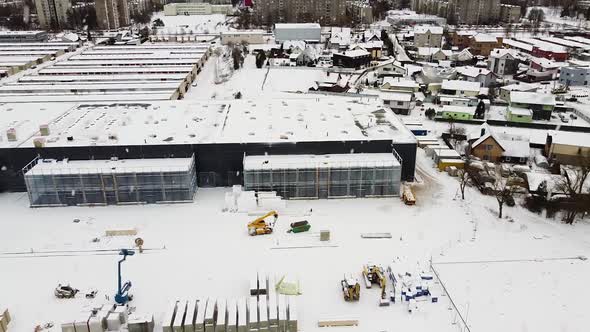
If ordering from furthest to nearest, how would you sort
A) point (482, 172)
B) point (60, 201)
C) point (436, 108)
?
point (436, 108)
point (482, 172)
point (60, 201)

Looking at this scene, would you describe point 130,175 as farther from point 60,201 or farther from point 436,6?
point 436,6

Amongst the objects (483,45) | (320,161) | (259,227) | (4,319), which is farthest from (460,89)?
(4,319)

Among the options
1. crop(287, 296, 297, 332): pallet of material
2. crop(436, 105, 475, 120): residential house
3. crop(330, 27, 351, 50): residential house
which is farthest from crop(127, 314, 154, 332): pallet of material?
crop(330, 27, 351, 50): residential house

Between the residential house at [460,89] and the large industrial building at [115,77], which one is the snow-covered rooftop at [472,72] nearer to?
the residential house at [460,89]

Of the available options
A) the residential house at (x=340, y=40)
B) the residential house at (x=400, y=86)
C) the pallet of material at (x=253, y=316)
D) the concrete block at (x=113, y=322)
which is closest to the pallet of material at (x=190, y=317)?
the pallet of material at (x=253, y=316)

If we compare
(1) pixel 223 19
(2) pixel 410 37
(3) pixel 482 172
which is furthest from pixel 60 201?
(1) pixel 223 19

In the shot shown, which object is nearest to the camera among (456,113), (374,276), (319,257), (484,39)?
(374,276)

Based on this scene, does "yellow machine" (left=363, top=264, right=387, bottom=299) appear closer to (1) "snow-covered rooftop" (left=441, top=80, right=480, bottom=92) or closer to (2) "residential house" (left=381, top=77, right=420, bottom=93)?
(2) "residential house" (left=381, top=77, right=420, bottom=93)

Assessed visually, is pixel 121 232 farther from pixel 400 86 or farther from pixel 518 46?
pixel 518 46
